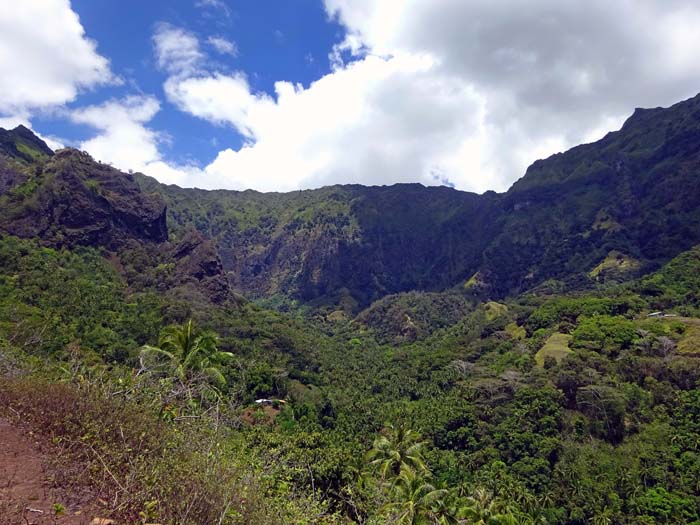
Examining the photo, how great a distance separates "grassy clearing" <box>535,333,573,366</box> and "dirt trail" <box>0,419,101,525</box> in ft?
249

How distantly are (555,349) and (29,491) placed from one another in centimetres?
8239

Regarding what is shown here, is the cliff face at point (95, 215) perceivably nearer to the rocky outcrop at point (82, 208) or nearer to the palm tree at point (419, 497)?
the rocky outcrop at point (82, 208)

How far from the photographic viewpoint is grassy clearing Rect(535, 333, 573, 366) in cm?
7512

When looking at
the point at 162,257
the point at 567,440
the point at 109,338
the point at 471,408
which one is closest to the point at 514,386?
the point at 471,408

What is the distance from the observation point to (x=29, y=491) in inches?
261

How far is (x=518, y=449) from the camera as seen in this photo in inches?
2147

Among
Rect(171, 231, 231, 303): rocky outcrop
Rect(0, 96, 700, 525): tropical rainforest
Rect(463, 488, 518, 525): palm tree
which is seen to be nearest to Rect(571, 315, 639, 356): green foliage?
Rect(0, 96, 700, 525): tropical rainforest

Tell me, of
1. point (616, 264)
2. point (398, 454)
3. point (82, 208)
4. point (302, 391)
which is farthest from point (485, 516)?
point (616, 264)

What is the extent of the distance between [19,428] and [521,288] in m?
194

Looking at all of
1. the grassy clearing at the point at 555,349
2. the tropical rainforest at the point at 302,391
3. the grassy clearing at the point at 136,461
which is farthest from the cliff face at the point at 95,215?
the grassy clearing at the point at 136,461

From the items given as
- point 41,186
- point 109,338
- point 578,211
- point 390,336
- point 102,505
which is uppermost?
point 578,211

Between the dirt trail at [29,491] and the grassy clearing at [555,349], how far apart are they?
249 feet

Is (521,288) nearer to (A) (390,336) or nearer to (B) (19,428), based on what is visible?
(A) (390,336)

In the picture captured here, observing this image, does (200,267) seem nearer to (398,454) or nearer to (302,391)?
(302,391)
